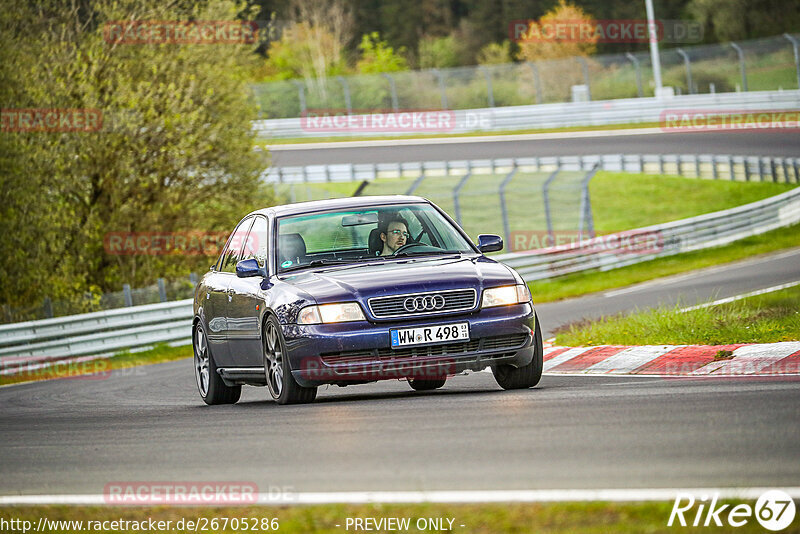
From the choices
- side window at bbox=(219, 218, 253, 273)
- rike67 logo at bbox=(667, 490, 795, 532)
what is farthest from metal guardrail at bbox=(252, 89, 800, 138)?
rike67 logo at bbox=(667, 490, 795, 532)

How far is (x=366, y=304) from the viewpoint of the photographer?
360 inches

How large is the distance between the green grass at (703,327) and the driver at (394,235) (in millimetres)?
2727

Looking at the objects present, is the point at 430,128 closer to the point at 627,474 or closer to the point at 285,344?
the point at 285,344

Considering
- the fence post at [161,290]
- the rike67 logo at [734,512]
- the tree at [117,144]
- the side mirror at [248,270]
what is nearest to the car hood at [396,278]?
the side mirror at [248,270]

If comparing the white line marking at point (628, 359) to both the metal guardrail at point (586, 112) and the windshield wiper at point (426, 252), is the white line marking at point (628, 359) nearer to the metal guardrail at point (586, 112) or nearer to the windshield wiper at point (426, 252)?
the windshield wiper at point (426, 252)

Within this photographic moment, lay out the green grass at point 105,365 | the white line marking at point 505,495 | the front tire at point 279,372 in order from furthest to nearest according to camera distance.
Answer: the green grass at point 105,365 → the front tire at point 279,372 → the white line marking at point 505,495

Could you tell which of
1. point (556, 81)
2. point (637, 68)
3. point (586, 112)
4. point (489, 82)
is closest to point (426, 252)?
point (586, 112)

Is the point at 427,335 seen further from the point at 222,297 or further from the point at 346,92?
the point at 346,92

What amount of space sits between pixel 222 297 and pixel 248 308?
83cm

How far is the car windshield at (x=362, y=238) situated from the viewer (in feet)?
33.9

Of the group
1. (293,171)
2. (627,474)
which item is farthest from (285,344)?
(293,171)

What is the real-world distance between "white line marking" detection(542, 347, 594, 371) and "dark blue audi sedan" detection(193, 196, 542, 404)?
153cm

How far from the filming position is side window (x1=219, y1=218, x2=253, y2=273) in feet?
37.7

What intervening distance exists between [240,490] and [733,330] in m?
6.87
